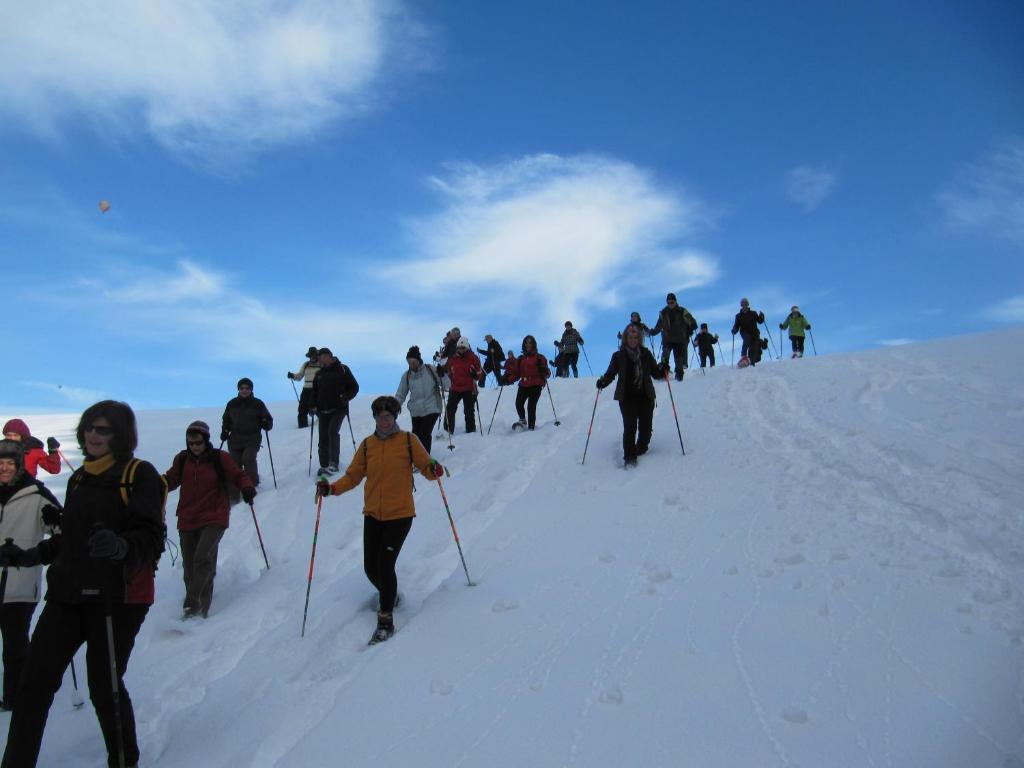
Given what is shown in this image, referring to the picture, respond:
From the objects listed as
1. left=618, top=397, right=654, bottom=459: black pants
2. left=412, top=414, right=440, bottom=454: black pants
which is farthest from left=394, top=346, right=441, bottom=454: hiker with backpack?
left=618, top=397, right=654, bottom=459: black pants

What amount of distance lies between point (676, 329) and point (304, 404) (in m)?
9.32

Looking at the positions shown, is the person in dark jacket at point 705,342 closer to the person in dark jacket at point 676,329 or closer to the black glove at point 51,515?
the person in dark jacket at point 676,329

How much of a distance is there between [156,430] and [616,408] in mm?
12405

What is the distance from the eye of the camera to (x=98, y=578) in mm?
3635

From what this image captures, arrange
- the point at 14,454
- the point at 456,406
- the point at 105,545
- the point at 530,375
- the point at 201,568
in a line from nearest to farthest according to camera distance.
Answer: the point at 105,545 < the point at 14,454 < the point at 201,568 < the point at 530,375 < the point at 456,406

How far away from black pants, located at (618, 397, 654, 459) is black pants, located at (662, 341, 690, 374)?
6.73m

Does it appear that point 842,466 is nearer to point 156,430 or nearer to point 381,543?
point 381,543

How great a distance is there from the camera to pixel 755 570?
228 inches

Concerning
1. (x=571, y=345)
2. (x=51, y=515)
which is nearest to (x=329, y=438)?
(x=51, y=515)

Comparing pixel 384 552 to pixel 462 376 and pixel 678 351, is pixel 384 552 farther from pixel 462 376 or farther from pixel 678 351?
pixel 678 351

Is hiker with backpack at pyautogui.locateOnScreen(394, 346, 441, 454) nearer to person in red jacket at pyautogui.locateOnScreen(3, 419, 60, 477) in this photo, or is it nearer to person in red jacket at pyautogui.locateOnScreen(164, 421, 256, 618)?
person in red jacket at pyautogui.locateOnScreen(164, 421, 256, 618)

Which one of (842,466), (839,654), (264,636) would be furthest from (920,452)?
(264,636)

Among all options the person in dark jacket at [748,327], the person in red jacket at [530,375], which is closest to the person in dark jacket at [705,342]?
the person in dark jacket at [748,327]

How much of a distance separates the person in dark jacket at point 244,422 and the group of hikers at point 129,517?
2cm
